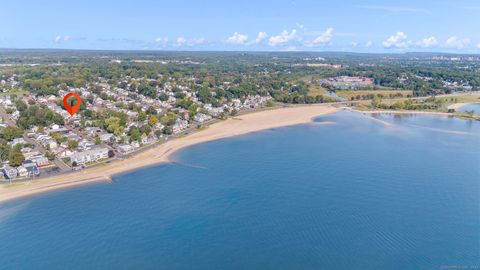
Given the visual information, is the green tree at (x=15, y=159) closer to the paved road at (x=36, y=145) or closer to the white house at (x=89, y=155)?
the paved road at (x=36, y=145)

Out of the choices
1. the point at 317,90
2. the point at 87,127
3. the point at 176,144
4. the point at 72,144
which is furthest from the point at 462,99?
the point at 72,144

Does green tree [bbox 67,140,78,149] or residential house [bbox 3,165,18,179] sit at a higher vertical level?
green tree [bbox 67,140,78,149]

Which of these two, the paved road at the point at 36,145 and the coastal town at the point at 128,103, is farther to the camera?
the coastal town at the point at 128,103

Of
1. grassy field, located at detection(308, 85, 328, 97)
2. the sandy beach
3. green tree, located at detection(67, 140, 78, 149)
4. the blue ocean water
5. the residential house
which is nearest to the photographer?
the blue ocean water

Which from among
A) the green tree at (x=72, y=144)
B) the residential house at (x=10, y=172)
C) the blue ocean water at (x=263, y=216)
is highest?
the green tree at (x=72, y=144)

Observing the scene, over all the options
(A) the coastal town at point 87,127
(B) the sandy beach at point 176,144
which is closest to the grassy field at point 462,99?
(B) the sandy beach at point 176,144

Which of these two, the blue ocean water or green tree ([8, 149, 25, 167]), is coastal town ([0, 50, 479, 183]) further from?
the blue ocean water

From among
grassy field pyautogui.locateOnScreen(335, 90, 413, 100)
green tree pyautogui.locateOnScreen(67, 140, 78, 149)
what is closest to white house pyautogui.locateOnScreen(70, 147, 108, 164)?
green tree pyautogui.locateOnScreen(67, 140, 78, 149)
